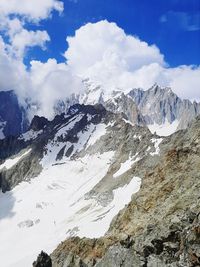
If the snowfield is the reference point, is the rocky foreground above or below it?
below

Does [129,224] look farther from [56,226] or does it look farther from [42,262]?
[56,226]

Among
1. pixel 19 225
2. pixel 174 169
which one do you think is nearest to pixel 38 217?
pixel 19 225

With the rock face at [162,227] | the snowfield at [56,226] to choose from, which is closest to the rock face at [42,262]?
the rock face at [162,227]

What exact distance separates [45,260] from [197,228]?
79.4 ft

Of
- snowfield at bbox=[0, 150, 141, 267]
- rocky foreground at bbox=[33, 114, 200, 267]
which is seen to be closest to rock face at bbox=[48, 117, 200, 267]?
rocky foreground at bbox=[33, 114, 200, 267]

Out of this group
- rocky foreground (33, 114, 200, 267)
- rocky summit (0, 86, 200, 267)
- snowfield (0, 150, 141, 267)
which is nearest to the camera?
rocky foreground (33, 114, 200, 267)

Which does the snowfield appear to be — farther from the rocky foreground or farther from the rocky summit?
the rocky foreground

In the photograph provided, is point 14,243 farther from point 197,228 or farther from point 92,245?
point 197,228

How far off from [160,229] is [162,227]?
0.26 metres

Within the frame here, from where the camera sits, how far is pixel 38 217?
197 metres

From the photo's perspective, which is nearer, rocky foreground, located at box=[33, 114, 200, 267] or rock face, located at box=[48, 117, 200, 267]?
rock face, located at box=[48, 117, 200, 267]

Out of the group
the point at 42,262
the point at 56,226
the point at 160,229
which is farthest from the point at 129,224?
the point at 56,226

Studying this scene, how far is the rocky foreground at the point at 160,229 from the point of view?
1200 inches

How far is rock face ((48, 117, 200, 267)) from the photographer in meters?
30.4
